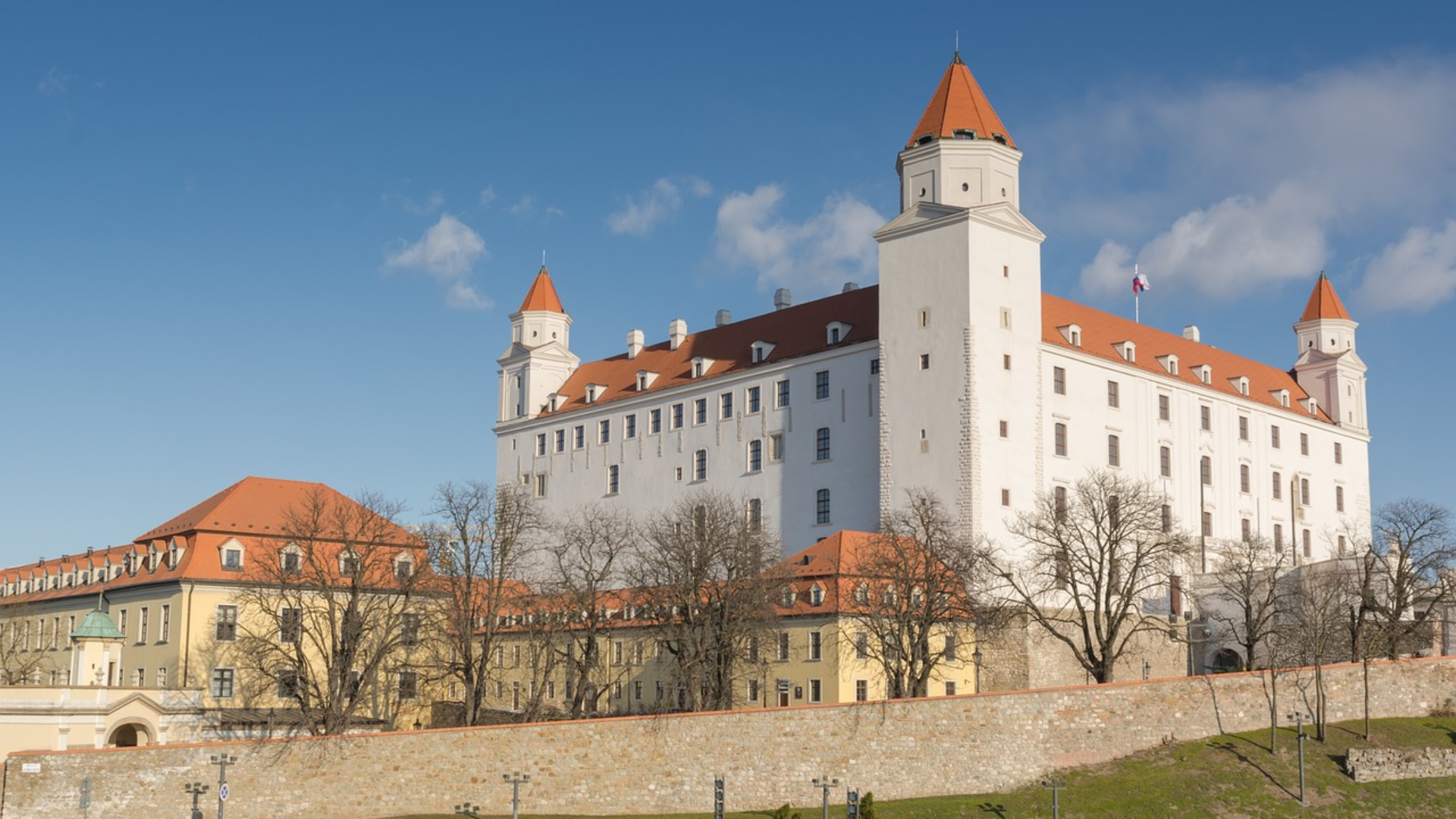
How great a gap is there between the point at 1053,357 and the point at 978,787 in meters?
30.6

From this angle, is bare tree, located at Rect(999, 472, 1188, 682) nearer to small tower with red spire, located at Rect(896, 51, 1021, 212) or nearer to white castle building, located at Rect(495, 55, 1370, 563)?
white castle building, located at Rect(495, 55, 1370, 563)

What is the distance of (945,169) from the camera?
75.6 m

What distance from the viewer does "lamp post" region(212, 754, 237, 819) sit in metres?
48.9

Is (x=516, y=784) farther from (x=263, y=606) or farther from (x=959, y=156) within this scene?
(x=959, y=156)

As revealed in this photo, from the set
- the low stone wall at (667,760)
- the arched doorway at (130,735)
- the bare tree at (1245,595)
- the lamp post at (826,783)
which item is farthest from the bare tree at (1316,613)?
the arched doorway at (130,735)

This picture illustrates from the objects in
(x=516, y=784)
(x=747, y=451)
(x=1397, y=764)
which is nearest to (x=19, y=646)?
(x=747, y=451)

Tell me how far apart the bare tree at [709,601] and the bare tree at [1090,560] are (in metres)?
10.0

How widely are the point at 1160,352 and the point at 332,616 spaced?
46794 millimetres

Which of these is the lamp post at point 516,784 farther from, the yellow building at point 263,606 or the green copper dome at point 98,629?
the green copper dome at point 98,629

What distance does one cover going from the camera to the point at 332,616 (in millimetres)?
62844

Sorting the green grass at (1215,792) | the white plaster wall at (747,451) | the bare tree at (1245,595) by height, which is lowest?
the green grass at (1215,792)

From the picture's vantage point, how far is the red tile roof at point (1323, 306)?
100 metres

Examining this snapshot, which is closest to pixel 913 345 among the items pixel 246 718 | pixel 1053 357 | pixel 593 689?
pixel 1053 357

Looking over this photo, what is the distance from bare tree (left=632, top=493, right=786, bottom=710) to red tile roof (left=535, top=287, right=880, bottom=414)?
14.8m
